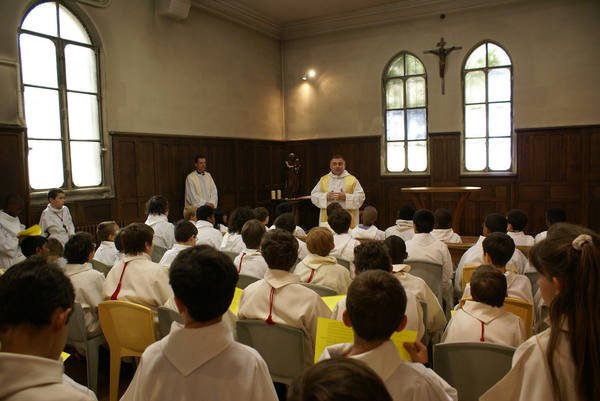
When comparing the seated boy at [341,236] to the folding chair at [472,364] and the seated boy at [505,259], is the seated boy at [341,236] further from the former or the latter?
the folding chair at [472,364]

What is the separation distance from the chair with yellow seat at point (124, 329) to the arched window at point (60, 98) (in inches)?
188

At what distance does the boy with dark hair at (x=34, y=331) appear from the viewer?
46.1 inches

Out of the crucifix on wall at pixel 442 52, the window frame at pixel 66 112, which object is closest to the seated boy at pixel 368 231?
the window frame at pixel 66 112

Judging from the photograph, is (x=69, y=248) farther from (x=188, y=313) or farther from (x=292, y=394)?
(x=292, y=394)

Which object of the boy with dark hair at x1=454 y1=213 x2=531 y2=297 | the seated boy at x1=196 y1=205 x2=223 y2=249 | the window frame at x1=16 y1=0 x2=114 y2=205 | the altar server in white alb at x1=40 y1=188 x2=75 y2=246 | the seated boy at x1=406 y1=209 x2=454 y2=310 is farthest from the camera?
the window frame at x1=16 y1=0 x2=114 y2=205

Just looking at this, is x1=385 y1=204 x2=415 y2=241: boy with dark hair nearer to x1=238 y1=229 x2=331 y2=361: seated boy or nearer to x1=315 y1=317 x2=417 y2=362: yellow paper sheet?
x1=238 y1=229 x2=331 y2=361: seated boy

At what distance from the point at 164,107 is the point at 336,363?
893 cm

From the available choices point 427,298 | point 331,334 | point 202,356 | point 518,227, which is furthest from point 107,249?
point 518,227

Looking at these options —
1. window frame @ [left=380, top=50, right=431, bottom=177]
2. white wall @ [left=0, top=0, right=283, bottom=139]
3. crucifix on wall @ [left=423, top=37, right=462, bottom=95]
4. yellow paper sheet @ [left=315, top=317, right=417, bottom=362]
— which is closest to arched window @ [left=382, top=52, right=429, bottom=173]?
window frame @ [left=380, top=50, right=431, bottom=177]

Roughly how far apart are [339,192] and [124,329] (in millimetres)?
5125

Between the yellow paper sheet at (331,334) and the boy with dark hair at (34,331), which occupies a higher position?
the boy with dark hair at (34,331)

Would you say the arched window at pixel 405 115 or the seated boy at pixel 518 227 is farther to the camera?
the arched window at pixel 405 115

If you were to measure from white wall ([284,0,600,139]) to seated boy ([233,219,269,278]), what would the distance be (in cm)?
748

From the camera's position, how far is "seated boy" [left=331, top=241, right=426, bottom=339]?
8.57ft
